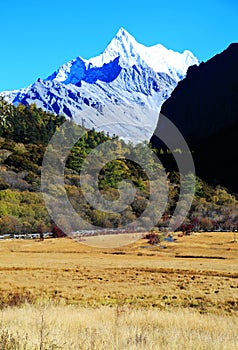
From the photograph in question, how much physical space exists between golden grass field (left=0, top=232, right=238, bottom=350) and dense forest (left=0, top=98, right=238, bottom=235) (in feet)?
34.4

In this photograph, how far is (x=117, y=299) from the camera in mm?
16062

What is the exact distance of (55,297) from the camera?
1600cm

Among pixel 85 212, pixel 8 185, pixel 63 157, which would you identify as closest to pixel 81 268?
pixel 85 212

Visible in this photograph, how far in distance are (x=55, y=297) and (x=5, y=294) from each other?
1.90 metres

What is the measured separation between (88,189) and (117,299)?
46292mm

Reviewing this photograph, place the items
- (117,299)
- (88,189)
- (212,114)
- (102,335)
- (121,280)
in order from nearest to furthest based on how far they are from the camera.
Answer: (102,335) → (117,299) → (121,280) → (88,189) → (212,114)

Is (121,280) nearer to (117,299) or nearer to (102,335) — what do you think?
(117,299)

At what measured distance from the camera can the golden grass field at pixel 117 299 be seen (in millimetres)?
6492

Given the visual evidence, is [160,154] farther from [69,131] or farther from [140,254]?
[140,254]

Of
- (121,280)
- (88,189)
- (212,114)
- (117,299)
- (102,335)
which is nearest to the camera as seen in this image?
(102,335)

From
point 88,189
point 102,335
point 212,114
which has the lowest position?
point 102,335

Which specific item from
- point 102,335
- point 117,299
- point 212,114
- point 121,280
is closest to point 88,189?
point 121,280

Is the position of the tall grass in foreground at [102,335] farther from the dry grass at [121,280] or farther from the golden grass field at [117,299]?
the dry grass at [121,280]

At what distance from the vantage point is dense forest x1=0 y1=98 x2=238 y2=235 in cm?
5191
